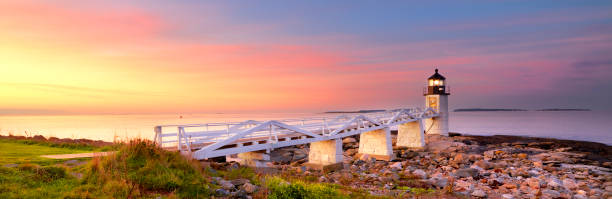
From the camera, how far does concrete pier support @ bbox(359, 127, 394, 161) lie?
75.1 feet

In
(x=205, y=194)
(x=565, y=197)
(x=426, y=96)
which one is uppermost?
(x=426, y=96)

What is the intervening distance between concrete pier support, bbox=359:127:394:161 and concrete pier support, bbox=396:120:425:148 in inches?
248

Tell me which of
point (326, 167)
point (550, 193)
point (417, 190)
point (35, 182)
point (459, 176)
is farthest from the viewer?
point (326, 167)

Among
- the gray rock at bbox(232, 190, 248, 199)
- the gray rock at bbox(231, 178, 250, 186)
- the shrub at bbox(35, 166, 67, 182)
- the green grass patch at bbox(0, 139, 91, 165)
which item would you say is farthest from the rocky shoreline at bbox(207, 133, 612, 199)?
the green grass patch at bbox(0, 139, 91, 165)

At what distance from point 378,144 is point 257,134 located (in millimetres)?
11201

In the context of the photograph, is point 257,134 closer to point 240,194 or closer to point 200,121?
point 240,194

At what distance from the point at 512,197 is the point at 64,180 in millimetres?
12657

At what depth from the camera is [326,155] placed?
58.3 ft

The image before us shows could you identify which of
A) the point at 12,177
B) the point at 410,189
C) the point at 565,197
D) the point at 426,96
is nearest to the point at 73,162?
the point at 12,177

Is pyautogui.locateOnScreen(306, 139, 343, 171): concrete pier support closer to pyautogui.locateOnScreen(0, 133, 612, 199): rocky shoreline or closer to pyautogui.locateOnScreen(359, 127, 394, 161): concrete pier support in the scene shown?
pyautogui.locateOnScreen(0, 133, 612, 199): rocky shoreline

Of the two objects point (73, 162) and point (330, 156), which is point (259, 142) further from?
point (73, 162)

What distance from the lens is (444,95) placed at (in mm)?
33062

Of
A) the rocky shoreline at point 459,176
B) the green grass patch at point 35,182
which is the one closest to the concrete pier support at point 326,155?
the rocky shoreline at point 459,176

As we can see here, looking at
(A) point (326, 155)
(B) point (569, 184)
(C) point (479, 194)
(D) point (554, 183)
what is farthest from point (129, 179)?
(B) point (569, 184)
